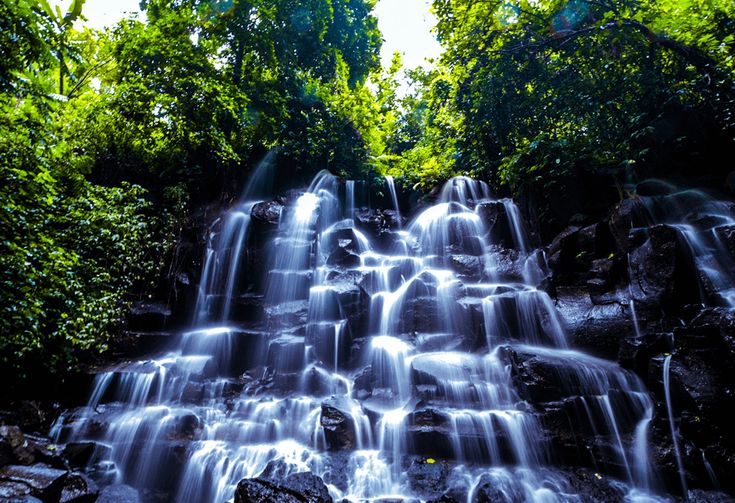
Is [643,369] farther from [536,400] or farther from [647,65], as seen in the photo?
[647,65]

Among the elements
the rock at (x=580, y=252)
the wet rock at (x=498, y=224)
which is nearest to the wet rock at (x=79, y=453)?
the rock at (x=580, y=252)

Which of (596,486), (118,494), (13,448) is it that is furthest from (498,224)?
(13,448)

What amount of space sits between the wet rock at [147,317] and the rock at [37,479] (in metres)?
5.58

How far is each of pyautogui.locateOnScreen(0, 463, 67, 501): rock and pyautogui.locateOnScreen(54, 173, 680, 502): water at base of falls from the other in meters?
1.40

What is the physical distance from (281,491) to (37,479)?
10.0 feet

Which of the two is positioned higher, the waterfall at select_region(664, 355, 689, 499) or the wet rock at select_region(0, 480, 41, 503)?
the waterfall at select_region(664, 355, 689, 499)

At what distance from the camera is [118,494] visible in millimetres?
5121

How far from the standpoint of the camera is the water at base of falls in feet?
16.9

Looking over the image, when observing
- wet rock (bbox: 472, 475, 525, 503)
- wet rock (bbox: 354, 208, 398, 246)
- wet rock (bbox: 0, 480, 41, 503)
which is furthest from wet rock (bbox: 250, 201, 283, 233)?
wet rock (bbox: 472, 475, 525, 503)

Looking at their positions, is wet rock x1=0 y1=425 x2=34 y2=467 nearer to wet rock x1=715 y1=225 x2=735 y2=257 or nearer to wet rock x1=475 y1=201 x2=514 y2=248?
wet rock x1=475 y1=201 x2=514 y2=248

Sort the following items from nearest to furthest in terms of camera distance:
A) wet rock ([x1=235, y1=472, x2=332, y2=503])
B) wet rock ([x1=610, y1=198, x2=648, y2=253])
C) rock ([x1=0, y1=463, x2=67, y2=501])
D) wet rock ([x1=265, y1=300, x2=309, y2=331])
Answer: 1. wet rock ([x1=235, y1=472, x2=332, y2=503])
2. rock ([x1=0, y1=463, x2=67, y2=501])
3. wet rock ([x1=610, y1=198, x2=648, y2=253])
4. wet rock ([x1=265, y1=300, x2=309, y2=331])

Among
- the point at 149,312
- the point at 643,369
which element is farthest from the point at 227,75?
the point at 643,369

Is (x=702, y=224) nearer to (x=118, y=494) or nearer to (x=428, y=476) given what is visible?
(x=428, y=476)

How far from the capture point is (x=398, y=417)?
5.93 metres
